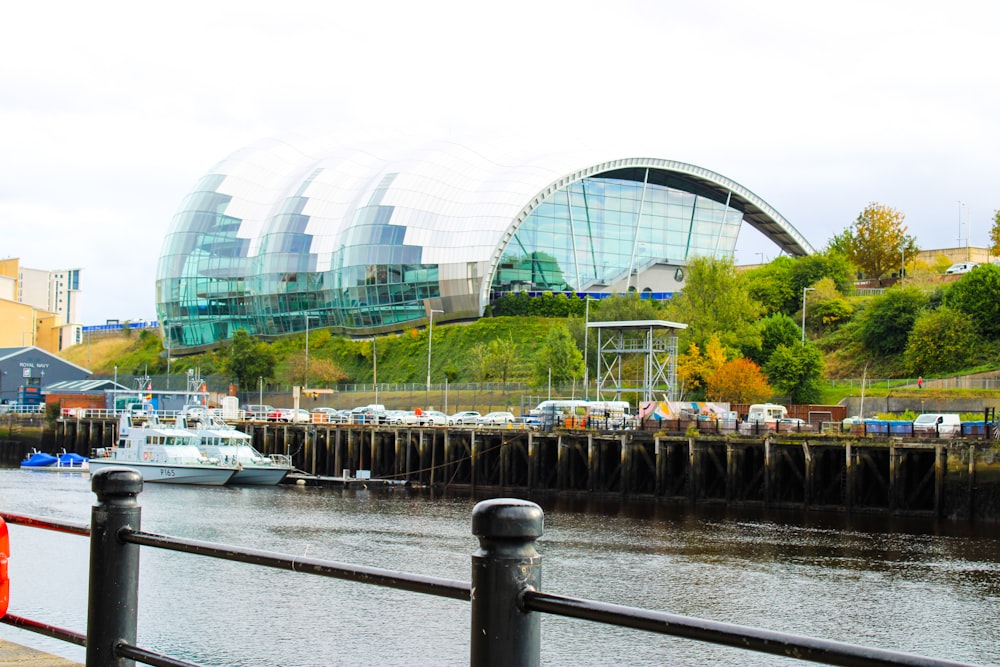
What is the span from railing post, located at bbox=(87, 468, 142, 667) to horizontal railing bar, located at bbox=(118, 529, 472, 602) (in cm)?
6

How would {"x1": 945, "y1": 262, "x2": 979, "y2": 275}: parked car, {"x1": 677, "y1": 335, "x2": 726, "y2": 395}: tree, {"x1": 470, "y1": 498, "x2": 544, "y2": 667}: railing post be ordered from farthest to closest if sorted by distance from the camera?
{"x1": 945, "y1": 262, "x2": 979, "y2": 275}: parked car < {"x1": 677, "y1": 335, "x2": 726, "y2": 395}: tree < {"x1": 470, "y1": 498, "x2": 544, "y2": 667}: railing post

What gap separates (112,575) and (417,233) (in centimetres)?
8867

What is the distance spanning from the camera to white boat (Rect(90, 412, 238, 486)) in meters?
54.1

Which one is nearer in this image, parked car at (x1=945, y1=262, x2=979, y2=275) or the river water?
the river water

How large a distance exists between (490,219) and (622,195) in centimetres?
1295

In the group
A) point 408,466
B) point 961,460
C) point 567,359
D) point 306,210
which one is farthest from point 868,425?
point 306,210

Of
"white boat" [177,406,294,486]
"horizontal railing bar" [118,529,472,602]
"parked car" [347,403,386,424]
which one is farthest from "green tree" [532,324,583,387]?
"horizontal railing bar" [118,529,472,602]

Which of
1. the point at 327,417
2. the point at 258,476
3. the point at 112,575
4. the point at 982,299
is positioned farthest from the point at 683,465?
the point at 112,575

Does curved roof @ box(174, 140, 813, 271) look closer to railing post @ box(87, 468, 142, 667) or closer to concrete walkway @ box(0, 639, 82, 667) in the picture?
concrete walkway @ box(0, 639, 82, 667)

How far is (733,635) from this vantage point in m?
2.64

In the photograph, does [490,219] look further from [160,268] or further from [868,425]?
[868,425]

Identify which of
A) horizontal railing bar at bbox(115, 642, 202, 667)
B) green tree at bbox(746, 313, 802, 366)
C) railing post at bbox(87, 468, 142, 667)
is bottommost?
horizontal railing bar at bbox(115, 642, 202, 667)

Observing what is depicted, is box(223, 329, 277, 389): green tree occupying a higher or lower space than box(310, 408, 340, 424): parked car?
higher

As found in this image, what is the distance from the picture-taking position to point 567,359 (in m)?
69.2
